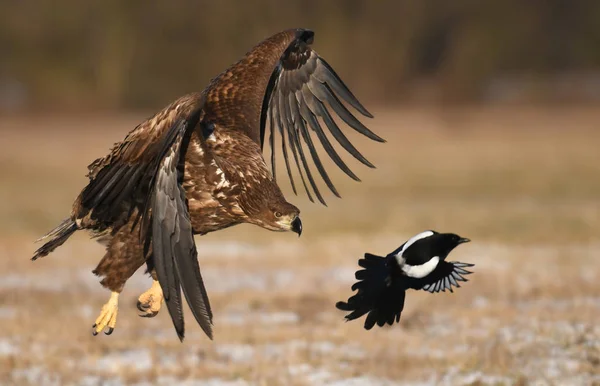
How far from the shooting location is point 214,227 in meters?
6.39

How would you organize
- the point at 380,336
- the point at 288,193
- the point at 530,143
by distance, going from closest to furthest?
the point at 380,336, the point at 288,193, the point at 530,143

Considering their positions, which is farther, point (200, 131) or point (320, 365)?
point (320, 365)

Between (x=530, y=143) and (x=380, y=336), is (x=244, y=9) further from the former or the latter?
(x=380, y=336)

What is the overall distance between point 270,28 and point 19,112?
796cm

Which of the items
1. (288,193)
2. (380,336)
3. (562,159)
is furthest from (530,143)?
(380,336)

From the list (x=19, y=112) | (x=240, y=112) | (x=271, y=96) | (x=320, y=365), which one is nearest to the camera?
(x=240, y=112)

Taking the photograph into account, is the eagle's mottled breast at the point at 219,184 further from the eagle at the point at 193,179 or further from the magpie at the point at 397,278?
the magpie at the point at 397,278

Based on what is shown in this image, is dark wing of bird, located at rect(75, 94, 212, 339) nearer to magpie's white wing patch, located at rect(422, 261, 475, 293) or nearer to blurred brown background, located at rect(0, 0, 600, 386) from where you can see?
magpie's white wing patch, located at rect(422, 261, 475, 293)

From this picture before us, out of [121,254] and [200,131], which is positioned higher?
[200,131]

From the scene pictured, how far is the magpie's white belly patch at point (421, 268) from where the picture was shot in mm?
6004

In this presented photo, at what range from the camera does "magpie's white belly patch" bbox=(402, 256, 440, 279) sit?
6004 millimetres

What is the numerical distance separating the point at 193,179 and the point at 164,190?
21.3 inches

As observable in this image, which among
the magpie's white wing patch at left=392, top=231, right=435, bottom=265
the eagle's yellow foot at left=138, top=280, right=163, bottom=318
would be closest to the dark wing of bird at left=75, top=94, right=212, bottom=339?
the eagle's yellow foot at left=138, top=280, right=163, bottom=318

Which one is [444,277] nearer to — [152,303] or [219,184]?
[219,184]
